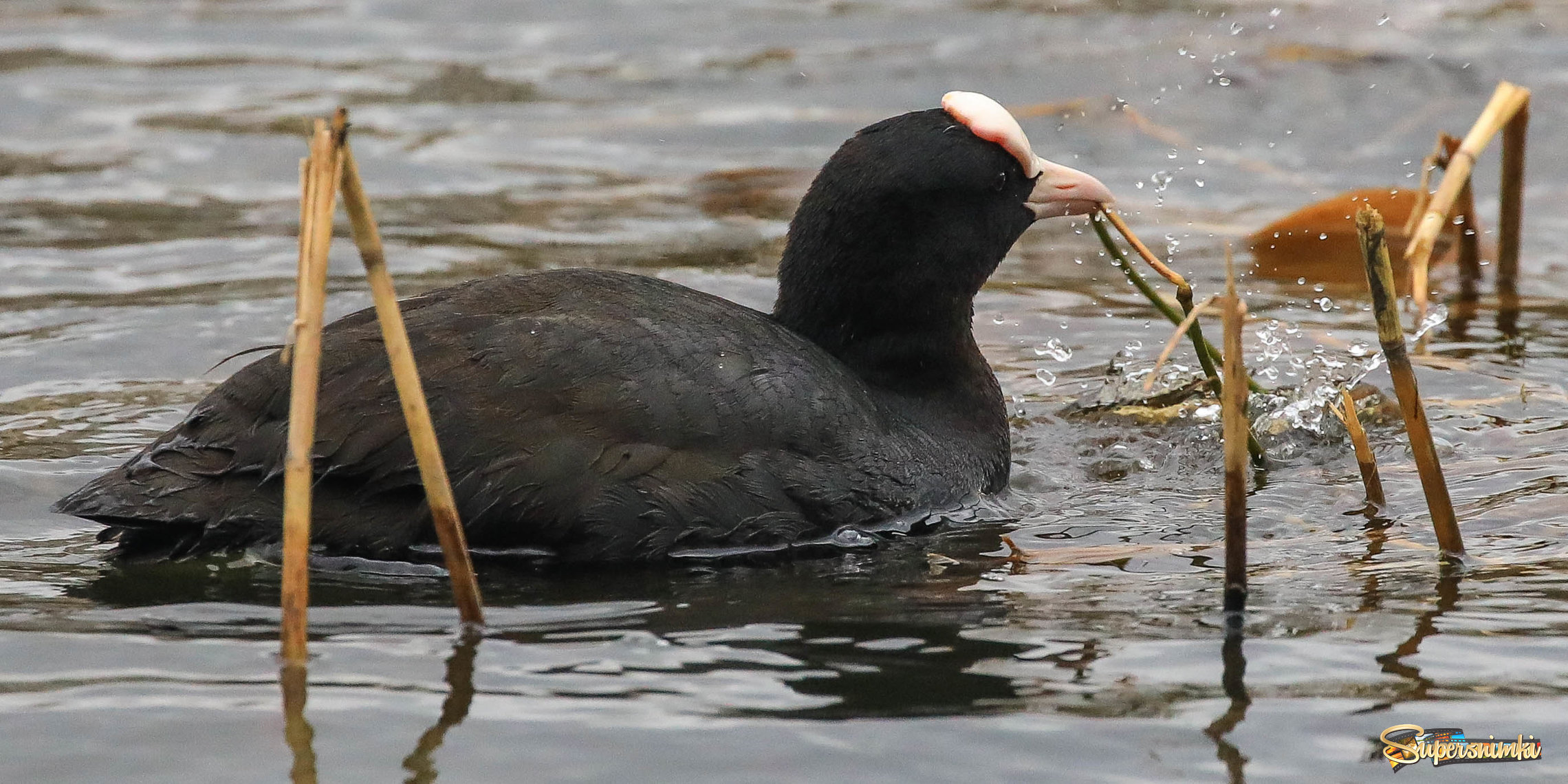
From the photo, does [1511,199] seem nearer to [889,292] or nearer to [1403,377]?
[889,292]

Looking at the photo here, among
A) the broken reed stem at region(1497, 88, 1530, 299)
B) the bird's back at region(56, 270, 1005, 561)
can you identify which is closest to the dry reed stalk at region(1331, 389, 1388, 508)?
the bird's back at region(56, 270, 1005, 561)

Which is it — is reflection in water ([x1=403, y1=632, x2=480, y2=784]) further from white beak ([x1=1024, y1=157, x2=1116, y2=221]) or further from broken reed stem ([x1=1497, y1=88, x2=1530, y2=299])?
broken reed stem ([x1=1497, y1=88, x2=1530, y2=299])

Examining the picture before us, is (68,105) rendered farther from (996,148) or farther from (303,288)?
(303,288)

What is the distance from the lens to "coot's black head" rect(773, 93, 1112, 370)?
4750 mm

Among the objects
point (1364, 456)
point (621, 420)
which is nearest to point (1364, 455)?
point (1364, 456)

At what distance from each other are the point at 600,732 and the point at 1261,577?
5.17 feet

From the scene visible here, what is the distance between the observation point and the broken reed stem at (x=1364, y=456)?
4336 millimetres

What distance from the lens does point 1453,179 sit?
19.4 ft

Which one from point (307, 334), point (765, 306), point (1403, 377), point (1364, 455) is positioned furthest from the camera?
point (765, 306)

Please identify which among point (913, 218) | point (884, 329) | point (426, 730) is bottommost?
point (426, 730)

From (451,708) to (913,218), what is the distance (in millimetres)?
1986

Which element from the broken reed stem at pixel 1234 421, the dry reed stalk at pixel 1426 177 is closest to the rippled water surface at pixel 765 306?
the broken reed stem at pixel 1234 421

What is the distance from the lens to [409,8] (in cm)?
1155

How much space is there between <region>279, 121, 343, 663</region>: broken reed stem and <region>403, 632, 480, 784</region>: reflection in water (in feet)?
1.13
